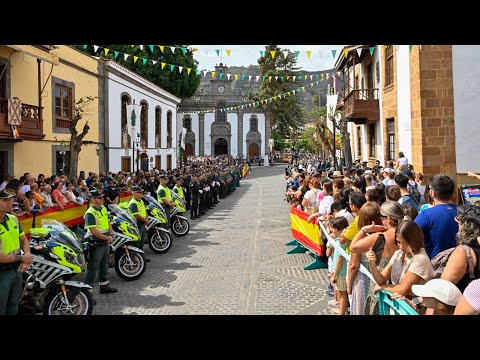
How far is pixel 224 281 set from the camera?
815cm

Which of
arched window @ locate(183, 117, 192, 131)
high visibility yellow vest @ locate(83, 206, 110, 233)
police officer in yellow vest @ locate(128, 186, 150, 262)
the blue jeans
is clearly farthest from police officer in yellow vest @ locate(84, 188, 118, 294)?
arched window @ locate(183, 117, 192, 131)

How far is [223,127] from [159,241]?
2173 inches

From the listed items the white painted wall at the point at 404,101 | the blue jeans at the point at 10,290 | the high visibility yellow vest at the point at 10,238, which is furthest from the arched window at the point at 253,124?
the blue jeans at the point at 10,290

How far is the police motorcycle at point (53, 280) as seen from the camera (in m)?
5.93

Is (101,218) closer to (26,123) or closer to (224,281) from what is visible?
(224,281)

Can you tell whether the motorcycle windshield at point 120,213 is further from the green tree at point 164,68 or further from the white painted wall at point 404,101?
the green tree at point 164,68

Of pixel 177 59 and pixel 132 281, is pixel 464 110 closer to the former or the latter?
pixel 132 281

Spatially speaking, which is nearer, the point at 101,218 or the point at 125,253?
the point at 101,218

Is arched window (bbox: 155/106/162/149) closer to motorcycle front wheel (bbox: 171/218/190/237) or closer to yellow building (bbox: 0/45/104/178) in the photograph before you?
yellow building (bbox: 0/45/104/178)

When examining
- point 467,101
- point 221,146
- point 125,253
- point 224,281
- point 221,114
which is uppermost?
point 221,114

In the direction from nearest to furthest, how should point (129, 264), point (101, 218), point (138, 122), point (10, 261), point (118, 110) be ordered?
1. point (10, 261)
2. point (101, 218)
3. point (129, 264)
4. point (118, 110)
5. point (138, 122)

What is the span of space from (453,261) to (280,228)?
1041cm

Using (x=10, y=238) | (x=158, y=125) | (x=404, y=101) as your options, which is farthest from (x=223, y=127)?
(x=10, y=238)
